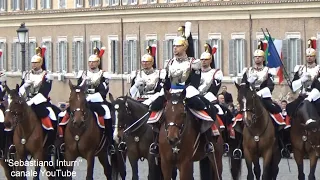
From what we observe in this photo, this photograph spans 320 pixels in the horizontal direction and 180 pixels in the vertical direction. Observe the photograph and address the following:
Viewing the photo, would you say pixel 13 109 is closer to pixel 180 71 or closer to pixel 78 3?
pixel 180 71

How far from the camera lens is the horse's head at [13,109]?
2595cm

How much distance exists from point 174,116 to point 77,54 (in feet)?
146

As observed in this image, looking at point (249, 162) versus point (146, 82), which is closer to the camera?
point (249, 162)

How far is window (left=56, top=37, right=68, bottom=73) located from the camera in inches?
2657

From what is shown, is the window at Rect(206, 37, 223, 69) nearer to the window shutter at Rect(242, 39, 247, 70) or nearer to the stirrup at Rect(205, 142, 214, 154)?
the window shutter at Rect(242, 39, 247, 70)

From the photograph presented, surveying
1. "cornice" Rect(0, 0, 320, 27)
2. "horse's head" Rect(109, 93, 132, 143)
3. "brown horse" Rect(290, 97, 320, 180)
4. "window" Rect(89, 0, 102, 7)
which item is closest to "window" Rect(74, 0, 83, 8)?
"cornice" Rect(0, 0, 320, 27)

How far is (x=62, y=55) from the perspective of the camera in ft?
223

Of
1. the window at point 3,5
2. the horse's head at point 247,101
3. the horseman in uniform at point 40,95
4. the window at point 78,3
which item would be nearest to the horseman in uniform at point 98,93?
the horseman in uniform at point 40,95

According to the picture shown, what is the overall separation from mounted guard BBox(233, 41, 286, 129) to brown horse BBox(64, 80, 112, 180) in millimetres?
2901

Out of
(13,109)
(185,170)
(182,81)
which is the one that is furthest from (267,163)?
(13,109)

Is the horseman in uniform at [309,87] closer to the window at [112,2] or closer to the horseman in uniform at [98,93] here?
the horseman in uniform at [98,93]

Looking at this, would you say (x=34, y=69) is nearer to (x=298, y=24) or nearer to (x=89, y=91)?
(x=89, y=91)

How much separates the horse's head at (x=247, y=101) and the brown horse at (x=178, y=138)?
9.14 feet

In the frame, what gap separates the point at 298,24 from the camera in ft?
173
